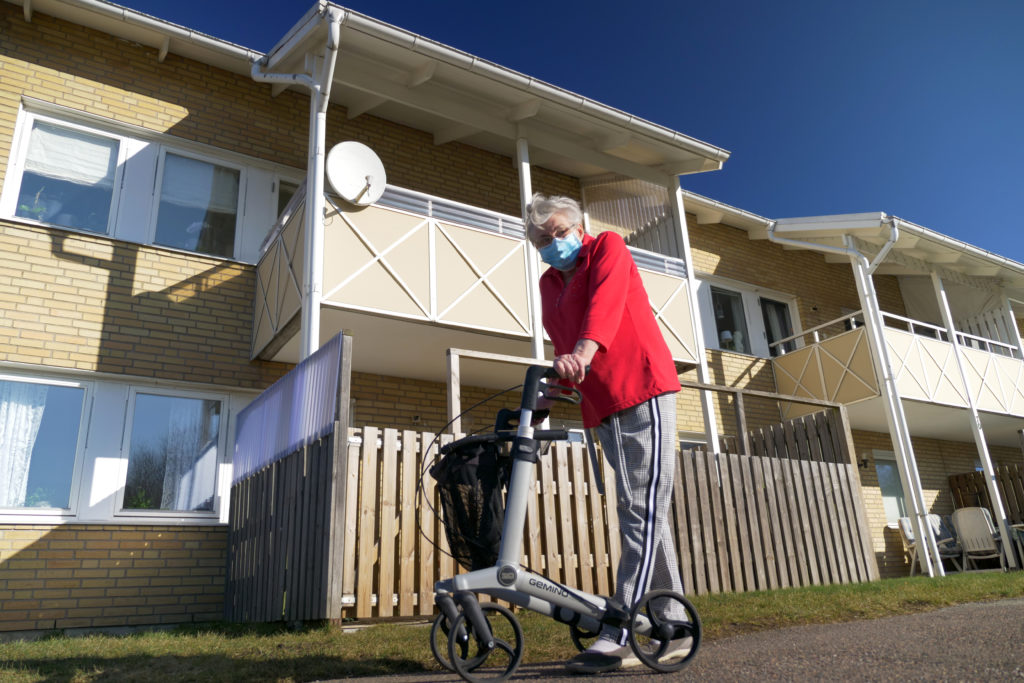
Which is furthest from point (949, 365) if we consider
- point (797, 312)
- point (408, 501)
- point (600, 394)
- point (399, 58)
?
point (600, 394)

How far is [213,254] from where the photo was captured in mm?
9742

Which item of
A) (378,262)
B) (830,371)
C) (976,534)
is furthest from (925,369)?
(378,262)

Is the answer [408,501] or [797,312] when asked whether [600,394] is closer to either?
[408,501]

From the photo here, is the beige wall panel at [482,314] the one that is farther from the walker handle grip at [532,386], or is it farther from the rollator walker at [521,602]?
the rollator walker at [521,602]

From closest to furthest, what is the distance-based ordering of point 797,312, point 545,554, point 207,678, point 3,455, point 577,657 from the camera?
1. point 577,657
2. point 207,678
3. point 545,554
4. point 3,455
5. point 797,312

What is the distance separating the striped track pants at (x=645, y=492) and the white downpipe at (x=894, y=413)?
981cm

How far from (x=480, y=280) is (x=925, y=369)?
9.16 metres

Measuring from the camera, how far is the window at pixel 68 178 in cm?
886

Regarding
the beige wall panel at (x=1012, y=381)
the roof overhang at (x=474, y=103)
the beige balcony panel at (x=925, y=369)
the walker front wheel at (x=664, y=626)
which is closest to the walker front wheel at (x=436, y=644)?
the walker front wheel at (x=664, y=626)

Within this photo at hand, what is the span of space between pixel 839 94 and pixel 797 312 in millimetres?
18844

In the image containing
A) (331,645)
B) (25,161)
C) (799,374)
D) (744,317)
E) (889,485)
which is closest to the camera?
(331,645)

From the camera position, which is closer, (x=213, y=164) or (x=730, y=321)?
(x=213, y=164)

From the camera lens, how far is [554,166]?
41.7 ft

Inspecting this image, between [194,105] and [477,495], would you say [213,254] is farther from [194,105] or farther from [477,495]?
[477,495]
